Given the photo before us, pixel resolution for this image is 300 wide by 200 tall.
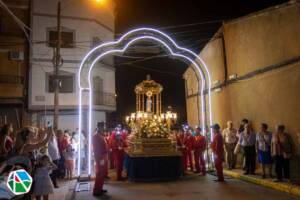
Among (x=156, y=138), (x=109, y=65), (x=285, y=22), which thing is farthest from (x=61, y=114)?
(x=285, y=22)

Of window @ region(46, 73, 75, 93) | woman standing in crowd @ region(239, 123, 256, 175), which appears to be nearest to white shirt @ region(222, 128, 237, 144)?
woman standing in crowd @ region(239, 123, 256, 175)

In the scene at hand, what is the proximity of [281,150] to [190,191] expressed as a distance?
3.23 meters

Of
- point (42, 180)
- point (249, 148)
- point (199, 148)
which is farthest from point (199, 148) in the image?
point (42, 180)

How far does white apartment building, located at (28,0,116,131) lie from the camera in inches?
1136

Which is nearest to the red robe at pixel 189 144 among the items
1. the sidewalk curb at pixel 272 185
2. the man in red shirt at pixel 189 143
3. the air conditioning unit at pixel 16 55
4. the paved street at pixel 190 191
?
the man in red shirt at pixel 189 143

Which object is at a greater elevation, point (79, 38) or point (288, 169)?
point (79, 38)

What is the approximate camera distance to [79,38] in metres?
30.0

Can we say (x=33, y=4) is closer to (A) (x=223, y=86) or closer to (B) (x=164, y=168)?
(A) (x=223, y=86)

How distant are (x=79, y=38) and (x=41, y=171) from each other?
23606 mm

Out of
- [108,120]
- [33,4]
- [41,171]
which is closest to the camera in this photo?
[41,171]

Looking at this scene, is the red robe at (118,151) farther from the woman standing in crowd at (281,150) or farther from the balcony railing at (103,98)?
the balcony railing at (103,98)

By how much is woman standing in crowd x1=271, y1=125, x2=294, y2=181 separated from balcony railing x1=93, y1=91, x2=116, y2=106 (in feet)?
71.2

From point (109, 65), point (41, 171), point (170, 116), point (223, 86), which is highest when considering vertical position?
point (109, 65)

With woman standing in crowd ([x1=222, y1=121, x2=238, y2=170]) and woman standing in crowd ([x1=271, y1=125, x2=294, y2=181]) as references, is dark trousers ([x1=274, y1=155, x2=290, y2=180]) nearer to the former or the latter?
woman standing in crowd ([x1=271, y1=125, x2=294, y2=181])
